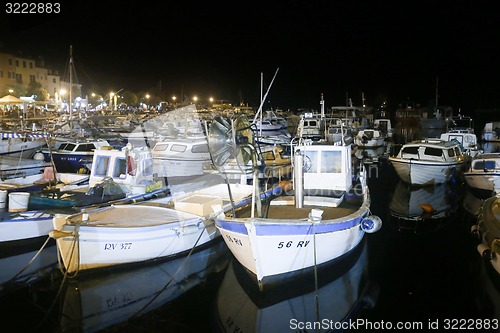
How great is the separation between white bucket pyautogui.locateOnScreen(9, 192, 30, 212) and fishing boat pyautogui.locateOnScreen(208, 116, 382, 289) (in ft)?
19.5

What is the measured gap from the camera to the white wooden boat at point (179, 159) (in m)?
20.3

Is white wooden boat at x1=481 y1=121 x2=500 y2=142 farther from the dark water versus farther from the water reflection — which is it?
the dark water

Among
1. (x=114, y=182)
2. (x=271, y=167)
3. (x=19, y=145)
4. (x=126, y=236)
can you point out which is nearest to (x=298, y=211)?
(x=126, y=236)

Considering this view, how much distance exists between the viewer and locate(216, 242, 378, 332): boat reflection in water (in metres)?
8.42

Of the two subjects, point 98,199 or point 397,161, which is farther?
point 397,161

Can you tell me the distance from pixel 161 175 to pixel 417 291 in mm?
13181

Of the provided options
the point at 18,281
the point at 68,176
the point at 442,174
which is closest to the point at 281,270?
the point at 18,281

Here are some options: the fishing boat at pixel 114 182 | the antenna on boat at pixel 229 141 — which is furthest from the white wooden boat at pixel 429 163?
the antenna on boat at pixel 229 141

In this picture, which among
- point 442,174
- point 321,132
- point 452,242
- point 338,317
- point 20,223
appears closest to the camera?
point 338,317

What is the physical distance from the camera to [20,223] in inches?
450

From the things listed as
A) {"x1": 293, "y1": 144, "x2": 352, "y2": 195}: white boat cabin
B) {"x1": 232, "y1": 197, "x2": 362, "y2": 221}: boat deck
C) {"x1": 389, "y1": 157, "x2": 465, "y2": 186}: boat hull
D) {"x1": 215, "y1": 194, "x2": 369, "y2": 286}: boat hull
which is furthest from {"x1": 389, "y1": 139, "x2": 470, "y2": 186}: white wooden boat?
{"x1": 215, "y1": 194, "x2": 369, "y2": 286}: boat hull

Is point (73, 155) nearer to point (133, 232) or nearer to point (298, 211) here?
point (133, 232)

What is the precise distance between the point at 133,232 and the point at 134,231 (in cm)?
3

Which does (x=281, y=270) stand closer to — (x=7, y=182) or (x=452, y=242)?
(x=452, y=242)
